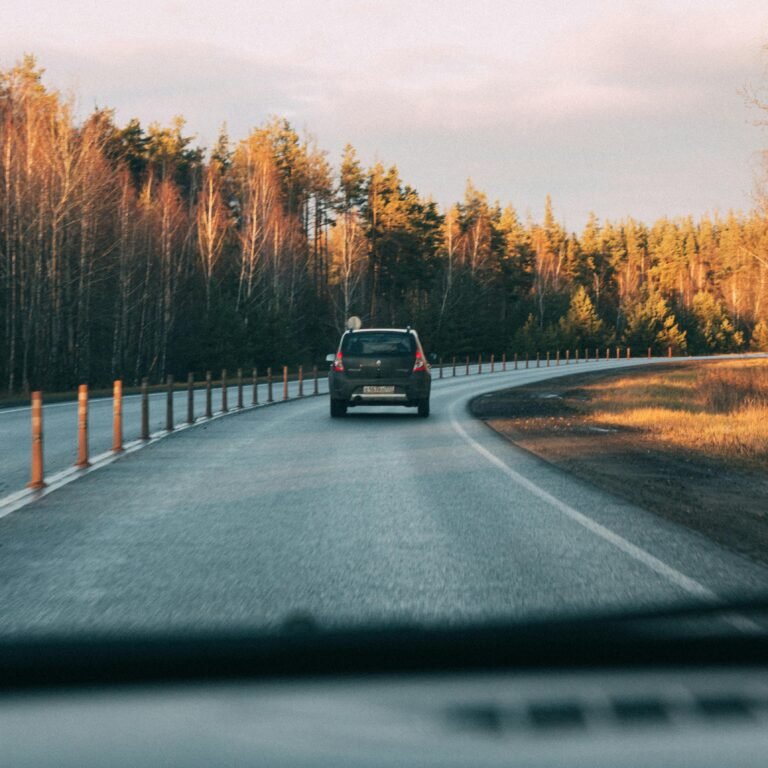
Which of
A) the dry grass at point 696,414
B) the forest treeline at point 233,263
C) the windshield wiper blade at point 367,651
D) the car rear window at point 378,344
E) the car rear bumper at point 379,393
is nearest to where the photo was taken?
the windshield wiper blade at point 367,651

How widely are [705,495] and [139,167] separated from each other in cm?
6896

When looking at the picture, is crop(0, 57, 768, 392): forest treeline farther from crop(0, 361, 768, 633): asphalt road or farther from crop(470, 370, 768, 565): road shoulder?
crop(0, 361, 768, 633): asphalt road

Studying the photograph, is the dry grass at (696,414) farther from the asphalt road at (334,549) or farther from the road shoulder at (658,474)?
the asphalt road at (334,549)

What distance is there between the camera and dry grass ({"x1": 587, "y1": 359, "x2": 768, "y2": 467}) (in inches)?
666

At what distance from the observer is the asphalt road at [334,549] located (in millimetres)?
5668

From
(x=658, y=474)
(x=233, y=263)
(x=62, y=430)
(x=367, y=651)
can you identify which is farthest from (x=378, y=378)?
(x=233, y=263)

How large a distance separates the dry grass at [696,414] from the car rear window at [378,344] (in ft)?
14.3

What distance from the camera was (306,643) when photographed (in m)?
3.34

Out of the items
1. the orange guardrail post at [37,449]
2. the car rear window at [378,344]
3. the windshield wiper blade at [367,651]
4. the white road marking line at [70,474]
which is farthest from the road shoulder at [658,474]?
the orange guardrail post at [37,449]

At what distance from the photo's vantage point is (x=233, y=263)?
231 feet

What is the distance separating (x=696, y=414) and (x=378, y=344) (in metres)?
8.18

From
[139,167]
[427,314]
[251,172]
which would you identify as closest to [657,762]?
[251,172]

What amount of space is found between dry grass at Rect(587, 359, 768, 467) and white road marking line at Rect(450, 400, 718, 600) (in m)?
4.38

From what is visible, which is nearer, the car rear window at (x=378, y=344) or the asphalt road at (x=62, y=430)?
the asphalt road at (x=62, y=430)
